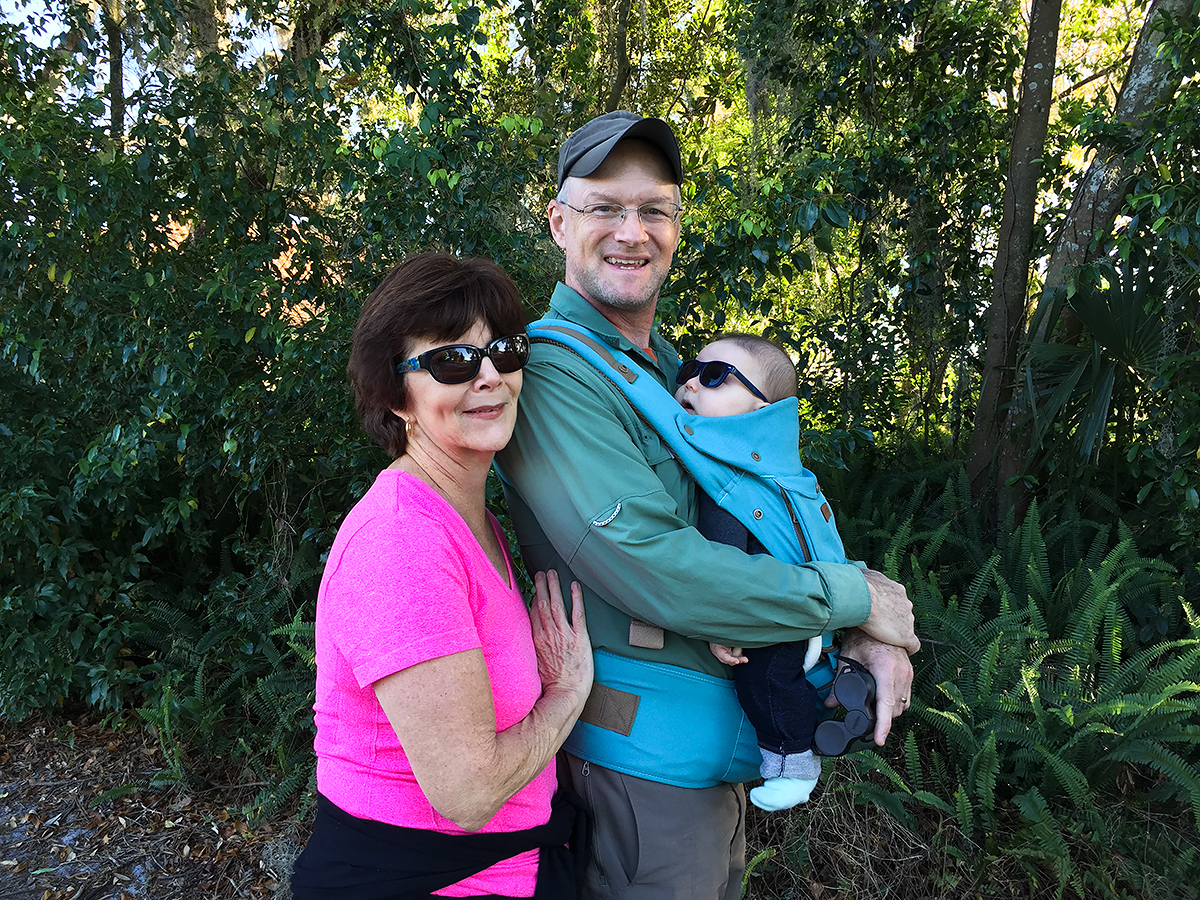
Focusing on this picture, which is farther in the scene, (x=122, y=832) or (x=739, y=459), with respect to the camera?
(x=122, y=832)

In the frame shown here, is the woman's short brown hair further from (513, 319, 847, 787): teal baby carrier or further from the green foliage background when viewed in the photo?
the green foliage background

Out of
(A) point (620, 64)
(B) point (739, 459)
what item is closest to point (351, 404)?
(B) point (739, 459)

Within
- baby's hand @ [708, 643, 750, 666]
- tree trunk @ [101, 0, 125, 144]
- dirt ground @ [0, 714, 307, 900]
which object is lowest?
dirt ground @ [0, 714, 307, 900]

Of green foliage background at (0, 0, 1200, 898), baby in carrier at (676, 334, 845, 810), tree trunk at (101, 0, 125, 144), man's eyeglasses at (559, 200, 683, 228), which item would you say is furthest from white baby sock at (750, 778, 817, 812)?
tree trunk at (101, 0, 125, 144)

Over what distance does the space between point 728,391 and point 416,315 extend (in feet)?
2.90

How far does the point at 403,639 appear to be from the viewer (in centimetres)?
135

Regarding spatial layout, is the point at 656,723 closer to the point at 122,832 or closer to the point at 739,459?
the point at 739,459

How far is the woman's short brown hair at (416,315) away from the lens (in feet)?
5.27

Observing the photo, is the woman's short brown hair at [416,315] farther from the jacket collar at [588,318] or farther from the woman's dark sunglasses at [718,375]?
the woman's dark sunglasses at [718,375]

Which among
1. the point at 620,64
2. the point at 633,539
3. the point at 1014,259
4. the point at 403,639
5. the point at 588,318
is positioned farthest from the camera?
the point at 620,64

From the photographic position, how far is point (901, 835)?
367cm

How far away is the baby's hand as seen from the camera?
1712mm

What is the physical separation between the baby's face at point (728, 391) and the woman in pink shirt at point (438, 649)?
62cm

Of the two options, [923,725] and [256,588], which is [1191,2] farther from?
[256,588]
